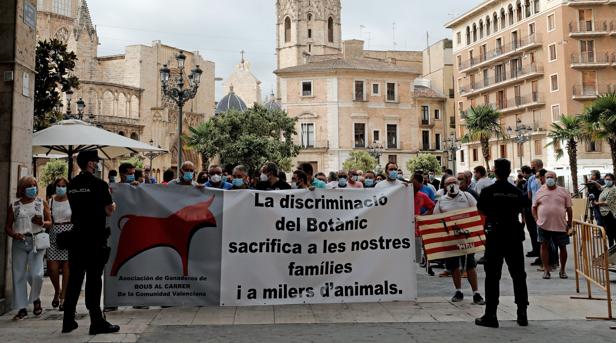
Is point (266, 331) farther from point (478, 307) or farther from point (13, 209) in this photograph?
point (13, 209)

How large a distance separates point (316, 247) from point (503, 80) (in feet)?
167

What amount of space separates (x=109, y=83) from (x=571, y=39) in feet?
140

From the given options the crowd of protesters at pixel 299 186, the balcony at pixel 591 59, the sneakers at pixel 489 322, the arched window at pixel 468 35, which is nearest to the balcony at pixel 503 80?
the balcony at pixel 591 59

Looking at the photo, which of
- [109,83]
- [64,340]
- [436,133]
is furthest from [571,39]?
[64,340]

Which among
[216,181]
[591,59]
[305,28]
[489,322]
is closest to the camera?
[489,322]

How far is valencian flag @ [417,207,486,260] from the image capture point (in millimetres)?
8102

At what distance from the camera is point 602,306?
295 inches

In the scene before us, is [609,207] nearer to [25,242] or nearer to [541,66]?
[25,242]

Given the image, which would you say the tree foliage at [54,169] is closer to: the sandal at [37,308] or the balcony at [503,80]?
the balcony at [503,80]

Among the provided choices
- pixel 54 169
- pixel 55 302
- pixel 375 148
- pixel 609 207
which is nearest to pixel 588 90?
pixel 375 148

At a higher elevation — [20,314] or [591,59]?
[591,59]

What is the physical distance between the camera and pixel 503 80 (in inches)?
2143

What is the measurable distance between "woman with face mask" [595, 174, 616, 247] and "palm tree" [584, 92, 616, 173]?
20.3 metres

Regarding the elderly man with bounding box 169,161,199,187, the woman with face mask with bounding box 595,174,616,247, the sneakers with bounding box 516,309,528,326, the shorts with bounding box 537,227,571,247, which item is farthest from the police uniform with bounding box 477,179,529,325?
the woman with face mask with bounding box 595,174,616,247
